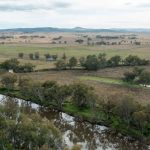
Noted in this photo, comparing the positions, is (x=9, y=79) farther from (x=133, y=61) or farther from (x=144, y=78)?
(x=133, y=61)

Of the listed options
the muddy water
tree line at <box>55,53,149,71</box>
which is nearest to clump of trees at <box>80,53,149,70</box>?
tree line at <box>55,53,149,71</box>

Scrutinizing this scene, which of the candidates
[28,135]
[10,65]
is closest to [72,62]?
[10,65]

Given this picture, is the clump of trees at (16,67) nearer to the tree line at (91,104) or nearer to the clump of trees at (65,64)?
the clump of trees at (65,64)

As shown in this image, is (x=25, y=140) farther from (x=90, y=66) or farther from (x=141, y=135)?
(x=90, y=66)

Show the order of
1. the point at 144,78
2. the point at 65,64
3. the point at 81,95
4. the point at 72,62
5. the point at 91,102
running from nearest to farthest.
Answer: the point at 91,102 → the point at 81,95 → the point at 144,78 → the point at 72,62 → the point at 65,64

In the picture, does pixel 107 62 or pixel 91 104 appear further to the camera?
pixel 107 62

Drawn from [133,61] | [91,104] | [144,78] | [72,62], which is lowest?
[133,61]

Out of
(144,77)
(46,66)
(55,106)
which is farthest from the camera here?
(46,66)

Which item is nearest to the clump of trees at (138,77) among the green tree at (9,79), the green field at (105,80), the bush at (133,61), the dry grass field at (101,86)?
the green field at (105,80)

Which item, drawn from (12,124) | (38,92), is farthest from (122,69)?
(12,124)
